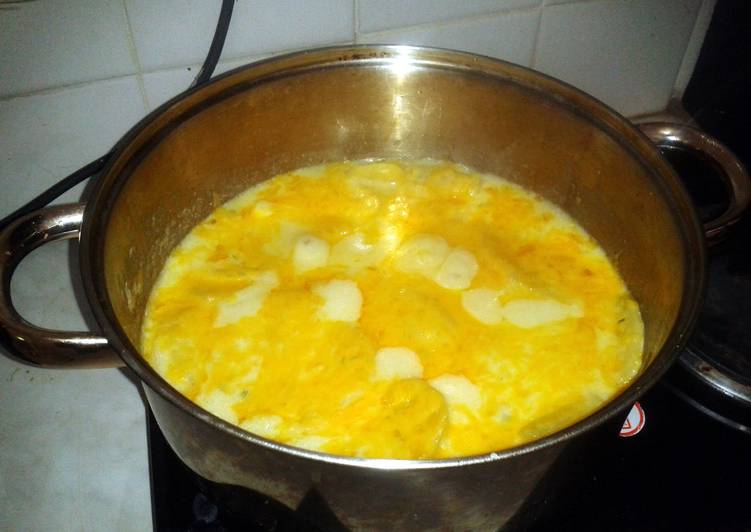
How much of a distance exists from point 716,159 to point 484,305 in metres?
0.43

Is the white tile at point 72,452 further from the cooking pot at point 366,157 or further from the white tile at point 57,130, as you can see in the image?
the white tile at point 57,130

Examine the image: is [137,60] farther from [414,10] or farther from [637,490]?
[637,490]

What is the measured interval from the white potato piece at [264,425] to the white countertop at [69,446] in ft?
0.69

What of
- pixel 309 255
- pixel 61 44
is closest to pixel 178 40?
pixel 61 44

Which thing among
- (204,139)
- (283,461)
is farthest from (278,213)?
(283,461)

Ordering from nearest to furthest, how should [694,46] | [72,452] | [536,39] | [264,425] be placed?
[264,425]
[72,452]
[536,39]
[694,46]

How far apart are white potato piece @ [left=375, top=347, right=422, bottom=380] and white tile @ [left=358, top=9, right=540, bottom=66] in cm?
62

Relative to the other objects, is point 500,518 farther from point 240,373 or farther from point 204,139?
point 204,139

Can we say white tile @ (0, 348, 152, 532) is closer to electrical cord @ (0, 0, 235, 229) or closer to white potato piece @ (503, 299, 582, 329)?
electrical cord @ (0, 0, 235, 229)

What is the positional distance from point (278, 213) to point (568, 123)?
57 cm

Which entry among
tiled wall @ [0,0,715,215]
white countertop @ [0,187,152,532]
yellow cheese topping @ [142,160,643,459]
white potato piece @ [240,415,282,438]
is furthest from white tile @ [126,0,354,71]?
white potato piece @ [240,415,282,438]

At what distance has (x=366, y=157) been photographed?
1423mm

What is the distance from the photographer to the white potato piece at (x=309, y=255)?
3.98ft

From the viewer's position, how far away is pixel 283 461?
65 cm
